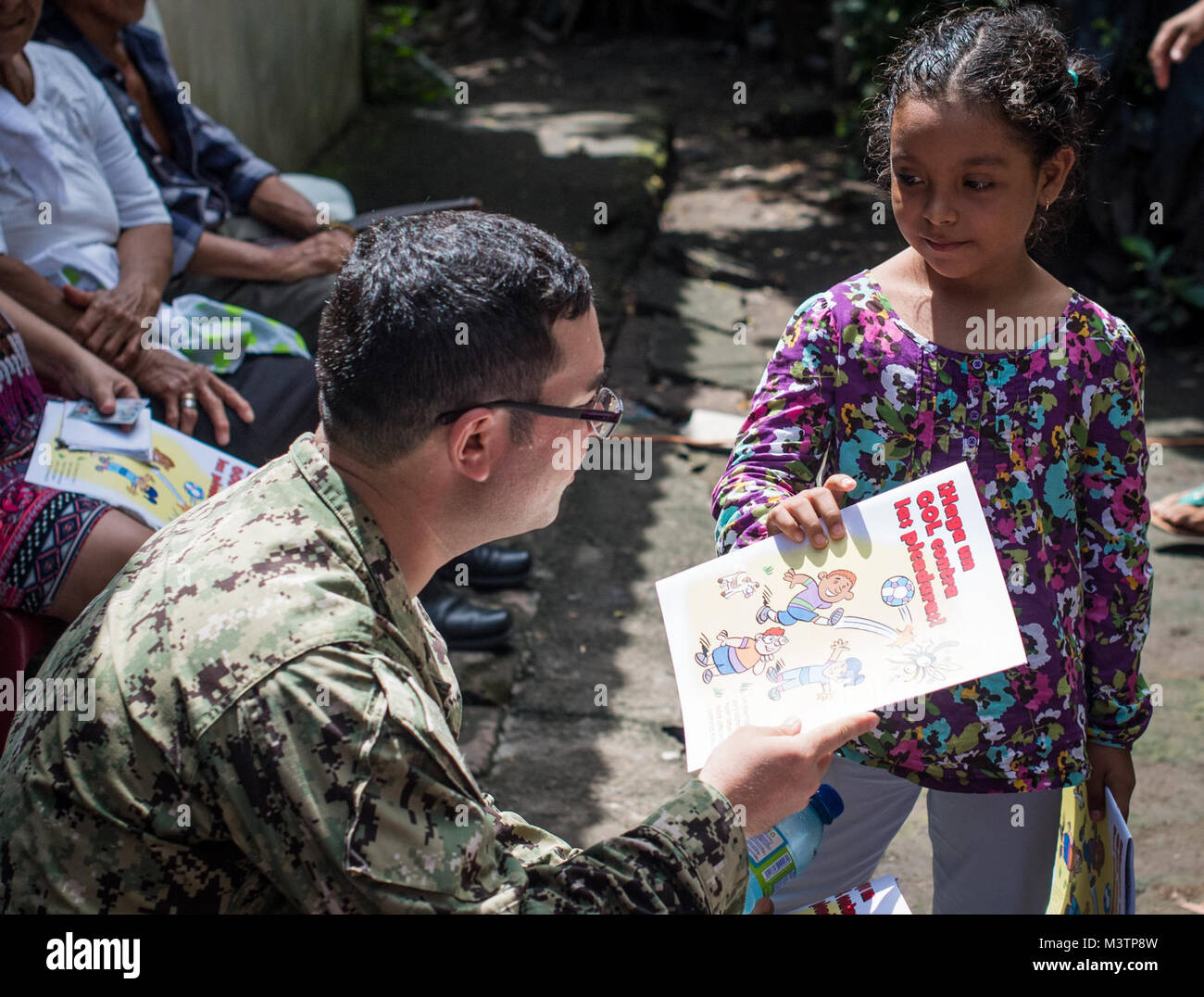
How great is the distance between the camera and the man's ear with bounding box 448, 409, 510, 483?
4.79ft

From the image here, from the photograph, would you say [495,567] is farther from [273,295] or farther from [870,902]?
[870,902]

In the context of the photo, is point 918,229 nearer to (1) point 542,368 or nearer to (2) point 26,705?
(1) point 542,368

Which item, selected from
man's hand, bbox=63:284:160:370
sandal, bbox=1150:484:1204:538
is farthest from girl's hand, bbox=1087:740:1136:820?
sandal, bbox=1150:484:1204:538

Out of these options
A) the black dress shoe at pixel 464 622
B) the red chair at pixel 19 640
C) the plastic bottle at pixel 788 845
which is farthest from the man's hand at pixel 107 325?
the plastic bottle at pixel 788 845

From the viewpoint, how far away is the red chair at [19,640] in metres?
2.27

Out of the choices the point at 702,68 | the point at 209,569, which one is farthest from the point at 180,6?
the point at 702,68

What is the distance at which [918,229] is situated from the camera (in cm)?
184

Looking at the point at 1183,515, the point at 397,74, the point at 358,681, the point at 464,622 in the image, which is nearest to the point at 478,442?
the point at 358,681

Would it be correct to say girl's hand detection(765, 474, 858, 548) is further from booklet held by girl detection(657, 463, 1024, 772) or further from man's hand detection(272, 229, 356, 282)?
man's hand detection(272, 229, 356, 282)

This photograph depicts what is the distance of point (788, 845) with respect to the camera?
1.80m

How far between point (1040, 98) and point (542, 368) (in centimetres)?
91

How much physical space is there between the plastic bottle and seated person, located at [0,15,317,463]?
1721 millimetres

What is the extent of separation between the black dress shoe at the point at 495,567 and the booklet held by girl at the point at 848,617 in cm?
209

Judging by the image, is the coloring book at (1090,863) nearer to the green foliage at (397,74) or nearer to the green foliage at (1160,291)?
the green foliage at (1160,291)
